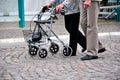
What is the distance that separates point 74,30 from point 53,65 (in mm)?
895

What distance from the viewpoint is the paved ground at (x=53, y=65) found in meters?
6.96

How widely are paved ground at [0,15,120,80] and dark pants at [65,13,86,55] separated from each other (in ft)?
0.92

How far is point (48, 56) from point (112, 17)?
18.2 feet

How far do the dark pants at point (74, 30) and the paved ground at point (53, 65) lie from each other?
0.28 meters

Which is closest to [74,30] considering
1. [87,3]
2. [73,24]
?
[73,24]

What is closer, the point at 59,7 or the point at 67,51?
the point at 59,7

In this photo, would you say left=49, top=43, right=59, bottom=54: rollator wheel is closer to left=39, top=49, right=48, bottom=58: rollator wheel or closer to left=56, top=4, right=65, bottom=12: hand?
left=39, top=49, right=48, bottom=58: rollator wheel

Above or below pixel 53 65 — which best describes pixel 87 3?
above

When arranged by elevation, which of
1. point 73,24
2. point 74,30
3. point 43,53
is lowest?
point 43,53

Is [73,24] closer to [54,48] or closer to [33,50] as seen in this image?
[54,48]

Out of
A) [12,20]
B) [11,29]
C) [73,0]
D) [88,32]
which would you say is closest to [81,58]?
[88,32]

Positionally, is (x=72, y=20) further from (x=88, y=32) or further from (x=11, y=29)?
(x=11, y=29)

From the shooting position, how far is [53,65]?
781 cm

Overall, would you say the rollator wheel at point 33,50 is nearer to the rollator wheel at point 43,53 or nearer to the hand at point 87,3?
the rollator wheel at point 43,53
